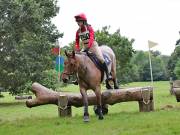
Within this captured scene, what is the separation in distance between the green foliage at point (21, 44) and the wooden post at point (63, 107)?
65.4 feet

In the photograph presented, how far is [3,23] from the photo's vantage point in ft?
111

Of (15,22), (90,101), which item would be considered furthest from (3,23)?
(90,101)

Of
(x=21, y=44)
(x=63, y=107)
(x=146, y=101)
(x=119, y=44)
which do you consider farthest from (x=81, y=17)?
(x=119, y=44)

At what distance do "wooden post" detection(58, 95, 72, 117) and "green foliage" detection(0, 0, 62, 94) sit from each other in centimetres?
1995

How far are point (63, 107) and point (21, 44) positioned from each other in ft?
68.4

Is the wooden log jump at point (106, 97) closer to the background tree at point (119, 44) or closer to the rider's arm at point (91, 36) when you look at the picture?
the rider's arm at point (91, 36)

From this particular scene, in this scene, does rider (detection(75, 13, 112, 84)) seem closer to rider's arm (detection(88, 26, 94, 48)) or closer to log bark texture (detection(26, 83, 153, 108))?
rider's arm (detection(88, 26, 94, 48))

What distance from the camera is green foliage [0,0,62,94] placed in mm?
33844

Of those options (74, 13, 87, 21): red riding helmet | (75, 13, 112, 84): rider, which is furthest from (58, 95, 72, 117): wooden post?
(74, 13, 87, 21): red riding helmet

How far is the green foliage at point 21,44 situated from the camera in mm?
33844

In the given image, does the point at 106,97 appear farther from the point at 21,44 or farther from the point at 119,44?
the point at 119,44

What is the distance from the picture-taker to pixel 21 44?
3425cm

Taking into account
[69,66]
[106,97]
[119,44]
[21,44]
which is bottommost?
[106,97]

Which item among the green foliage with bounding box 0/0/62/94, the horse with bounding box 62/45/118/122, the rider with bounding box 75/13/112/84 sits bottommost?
the horse with bounding box 62/45/118/122
